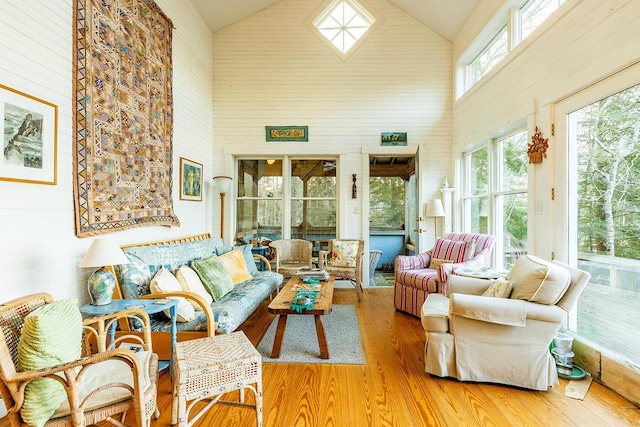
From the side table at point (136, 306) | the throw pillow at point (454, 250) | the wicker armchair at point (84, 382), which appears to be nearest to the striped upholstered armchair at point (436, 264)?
the throw pillow at point (454, 250)

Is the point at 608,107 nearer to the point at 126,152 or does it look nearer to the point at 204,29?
the point at 126,152

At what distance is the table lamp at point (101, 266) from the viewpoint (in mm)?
2141

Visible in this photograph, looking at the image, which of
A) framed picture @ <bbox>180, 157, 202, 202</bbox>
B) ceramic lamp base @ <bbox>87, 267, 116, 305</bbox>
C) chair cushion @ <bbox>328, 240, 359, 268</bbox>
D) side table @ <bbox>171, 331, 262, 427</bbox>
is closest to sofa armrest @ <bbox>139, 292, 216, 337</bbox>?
ceramic lamp base @ <bbox>87, 267, 116, 305</bbox>

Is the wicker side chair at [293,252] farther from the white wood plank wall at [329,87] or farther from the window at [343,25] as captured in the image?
the window at [343,25]

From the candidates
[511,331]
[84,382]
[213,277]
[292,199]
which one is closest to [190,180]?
[292,199]

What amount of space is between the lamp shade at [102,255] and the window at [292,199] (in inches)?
120

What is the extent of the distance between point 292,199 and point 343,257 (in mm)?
1369

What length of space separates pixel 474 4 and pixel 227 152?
13.4 ft

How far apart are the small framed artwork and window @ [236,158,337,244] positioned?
0.90 meters

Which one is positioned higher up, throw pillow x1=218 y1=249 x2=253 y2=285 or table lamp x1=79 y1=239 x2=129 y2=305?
table lamp x1=79 y1=239 x2=129 y2=305

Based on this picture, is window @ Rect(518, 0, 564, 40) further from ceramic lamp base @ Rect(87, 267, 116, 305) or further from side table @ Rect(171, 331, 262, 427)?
ceramic lamp base @ Rect(87, 267, 116, 305)

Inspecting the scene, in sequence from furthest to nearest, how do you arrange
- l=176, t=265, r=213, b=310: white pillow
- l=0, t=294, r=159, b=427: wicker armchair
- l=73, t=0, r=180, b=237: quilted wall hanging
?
l=176, t=265, r=213, b=310: white pillow, l=73, t=0, r=180, b=237: quilted wall hanging, l=0, t=294, r=159, b=427: wicker armchair

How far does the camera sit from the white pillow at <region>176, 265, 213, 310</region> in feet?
8.86

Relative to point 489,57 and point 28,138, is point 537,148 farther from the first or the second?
point 28,138
